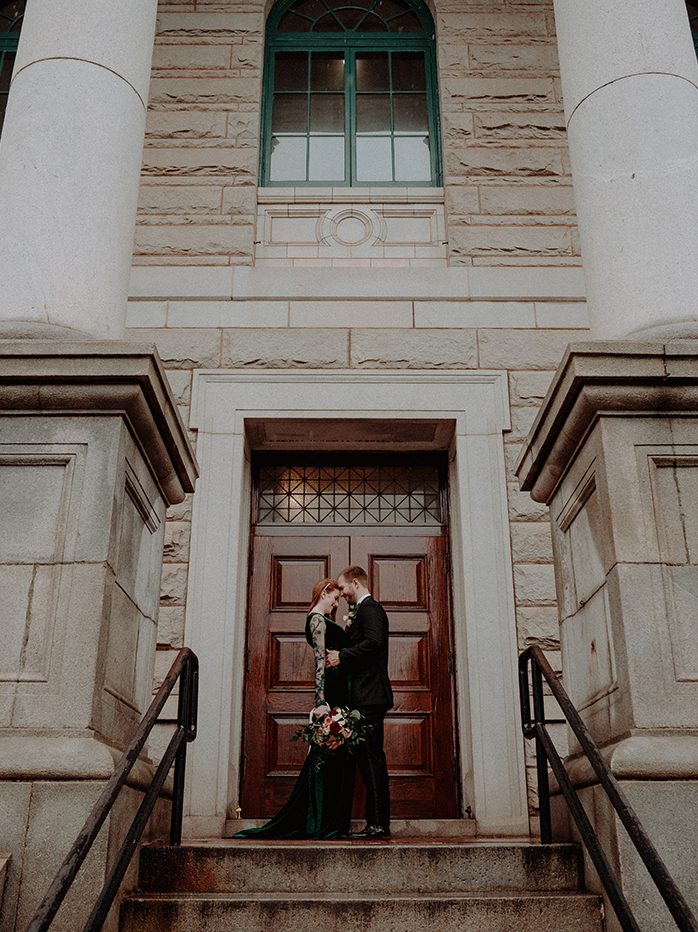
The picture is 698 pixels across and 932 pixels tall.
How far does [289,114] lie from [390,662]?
556 cm

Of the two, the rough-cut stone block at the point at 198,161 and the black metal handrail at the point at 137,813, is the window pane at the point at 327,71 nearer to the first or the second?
the rough-cut stone block at the point at 198,161

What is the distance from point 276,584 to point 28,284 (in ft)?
13.6

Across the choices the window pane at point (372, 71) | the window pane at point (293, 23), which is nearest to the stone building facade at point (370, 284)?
the window pane at point (293, 23)

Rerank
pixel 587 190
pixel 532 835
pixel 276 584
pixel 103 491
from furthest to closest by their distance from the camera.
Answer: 1. pixel 276 584
2. pixel 532 835
3. pixel 587 190
4. pixel 103 491

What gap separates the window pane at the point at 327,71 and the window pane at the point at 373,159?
738 millimetres

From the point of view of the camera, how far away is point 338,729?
616cm

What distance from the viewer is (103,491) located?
423 centimetres

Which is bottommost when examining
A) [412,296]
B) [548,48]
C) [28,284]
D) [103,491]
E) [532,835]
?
[532,835]

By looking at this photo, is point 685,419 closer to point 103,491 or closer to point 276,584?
point 103,491

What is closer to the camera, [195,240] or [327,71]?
[195,240]

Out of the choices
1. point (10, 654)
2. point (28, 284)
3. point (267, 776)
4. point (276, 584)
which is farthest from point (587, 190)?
point (267, 776)

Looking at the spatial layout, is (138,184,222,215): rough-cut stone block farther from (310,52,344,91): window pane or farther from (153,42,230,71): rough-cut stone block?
(310,52,344,91): window pane

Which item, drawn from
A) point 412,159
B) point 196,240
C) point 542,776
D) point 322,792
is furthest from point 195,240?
point 542,776

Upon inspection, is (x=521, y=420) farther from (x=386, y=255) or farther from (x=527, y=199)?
(x=527, y=199)
